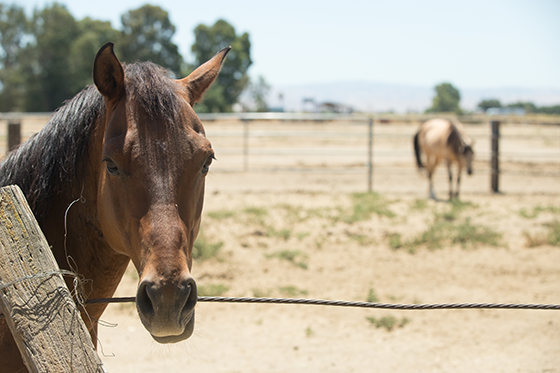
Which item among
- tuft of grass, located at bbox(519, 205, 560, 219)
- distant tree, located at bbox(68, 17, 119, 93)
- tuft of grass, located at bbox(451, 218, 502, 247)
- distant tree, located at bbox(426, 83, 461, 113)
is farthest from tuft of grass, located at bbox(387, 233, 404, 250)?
distant tree, located at bbox(426, 83, 461, 113)

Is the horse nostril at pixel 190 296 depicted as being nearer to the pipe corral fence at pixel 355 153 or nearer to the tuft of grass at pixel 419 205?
the pipe corral fence at pixel 355 153

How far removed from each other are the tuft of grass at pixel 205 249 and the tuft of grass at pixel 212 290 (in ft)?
2.69

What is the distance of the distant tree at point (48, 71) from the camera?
33938mm

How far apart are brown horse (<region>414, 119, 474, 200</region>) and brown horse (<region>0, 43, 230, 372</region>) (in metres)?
8.80

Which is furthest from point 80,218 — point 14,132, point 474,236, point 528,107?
point 528,107

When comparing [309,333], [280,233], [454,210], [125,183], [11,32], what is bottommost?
[309,333]

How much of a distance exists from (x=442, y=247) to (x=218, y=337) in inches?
143

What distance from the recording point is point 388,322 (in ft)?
13.8

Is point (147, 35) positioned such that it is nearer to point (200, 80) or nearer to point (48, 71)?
point (48, 71)

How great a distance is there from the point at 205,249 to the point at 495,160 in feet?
25.4

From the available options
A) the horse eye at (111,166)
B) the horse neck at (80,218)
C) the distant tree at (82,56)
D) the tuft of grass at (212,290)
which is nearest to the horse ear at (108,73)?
the horse neck at (80,218)

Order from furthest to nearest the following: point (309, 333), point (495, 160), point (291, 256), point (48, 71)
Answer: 1. point (48, 71)
2. point (495, 160)
3. point (291, 256)
4. point (309, 333)

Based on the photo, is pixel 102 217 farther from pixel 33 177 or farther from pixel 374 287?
pixel 374 287

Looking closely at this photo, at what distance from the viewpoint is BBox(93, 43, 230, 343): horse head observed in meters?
1.26
